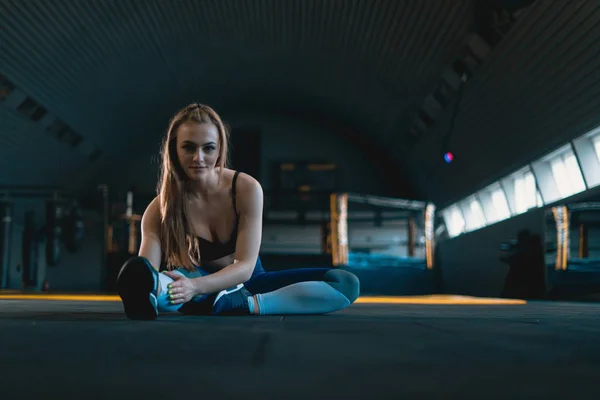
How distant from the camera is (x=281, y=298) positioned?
228 centimetres

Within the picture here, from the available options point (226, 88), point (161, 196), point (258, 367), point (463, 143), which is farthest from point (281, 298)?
point (226, 88)

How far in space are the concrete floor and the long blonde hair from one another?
1.64ft

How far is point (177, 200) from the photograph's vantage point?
2193 mm

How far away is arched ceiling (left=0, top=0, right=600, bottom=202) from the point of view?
6.33m

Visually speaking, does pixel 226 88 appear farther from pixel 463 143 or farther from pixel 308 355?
pixel 308 355

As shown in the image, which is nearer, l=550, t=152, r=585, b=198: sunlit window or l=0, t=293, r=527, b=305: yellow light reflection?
l=0, t=293, r=527, b=305: yellow light reflection

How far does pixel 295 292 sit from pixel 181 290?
0.54 meters

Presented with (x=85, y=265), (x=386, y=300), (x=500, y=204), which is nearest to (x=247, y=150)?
(x=85, y=265)

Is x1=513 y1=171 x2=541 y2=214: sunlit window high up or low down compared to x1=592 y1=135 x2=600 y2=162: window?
down

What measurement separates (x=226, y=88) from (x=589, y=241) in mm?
9047

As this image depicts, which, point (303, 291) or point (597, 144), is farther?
point (597, 144)

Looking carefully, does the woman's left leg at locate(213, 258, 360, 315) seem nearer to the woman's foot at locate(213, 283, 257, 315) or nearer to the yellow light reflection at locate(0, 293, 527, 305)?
the woman's foot at locate(213, 283, 257, 315)

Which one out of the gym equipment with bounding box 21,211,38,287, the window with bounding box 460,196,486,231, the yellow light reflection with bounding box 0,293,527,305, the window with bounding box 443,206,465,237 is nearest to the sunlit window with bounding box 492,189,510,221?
the window with bounding box 460,196,486,231

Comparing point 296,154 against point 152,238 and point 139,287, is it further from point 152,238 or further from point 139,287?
point 139,287
